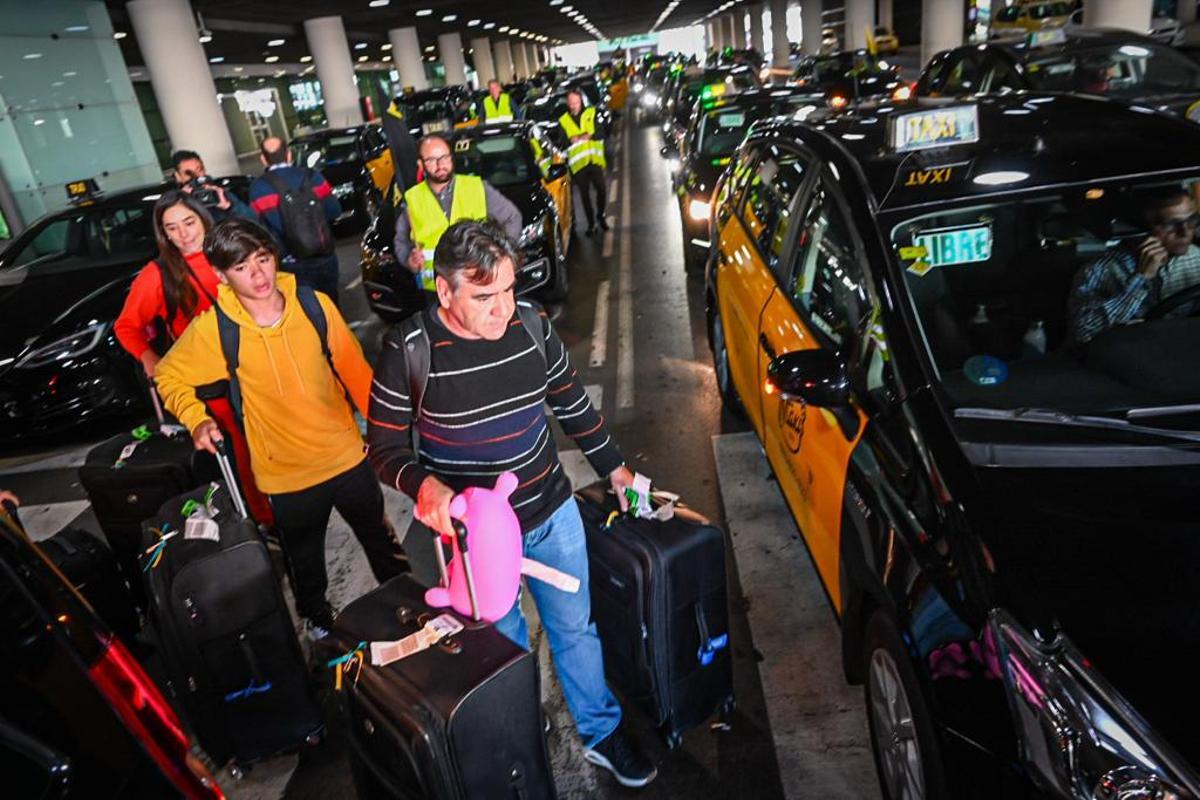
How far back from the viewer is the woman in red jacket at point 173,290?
3836 mm

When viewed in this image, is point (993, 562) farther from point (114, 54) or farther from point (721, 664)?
point (114, 54)

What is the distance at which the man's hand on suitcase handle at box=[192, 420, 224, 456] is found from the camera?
9.73 ft

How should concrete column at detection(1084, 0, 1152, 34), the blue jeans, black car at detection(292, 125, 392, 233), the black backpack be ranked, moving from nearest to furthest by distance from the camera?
the blue jeans, the black backpack, black car at detection(292, 125, 392, 233), concrete column at detection(1084, 0, 1152, 34)

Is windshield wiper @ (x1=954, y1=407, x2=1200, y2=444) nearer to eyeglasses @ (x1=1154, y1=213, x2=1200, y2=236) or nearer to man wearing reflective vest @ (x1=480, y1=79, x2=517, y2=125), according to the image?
eyeglasses @ (x1=1154, y1=213, x2=1200, y2=236)

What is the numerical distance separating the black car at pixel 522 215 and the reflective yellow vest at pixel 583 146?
26cm

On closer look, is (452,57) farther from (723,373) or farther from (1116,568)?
(1116,568)

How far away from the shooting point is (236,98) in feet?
139

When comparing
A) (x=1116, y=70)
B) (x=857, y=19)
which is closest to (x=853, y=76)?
(x=1116, y=70)

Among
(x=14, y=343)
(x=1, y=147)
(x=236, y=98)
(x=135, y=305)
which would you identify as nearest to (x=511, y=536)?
(x=135, y=305)

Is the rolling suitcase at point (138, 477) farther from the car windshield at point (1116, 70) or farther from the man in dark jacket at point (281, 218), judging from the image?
the car windshield at point (1116, 70)

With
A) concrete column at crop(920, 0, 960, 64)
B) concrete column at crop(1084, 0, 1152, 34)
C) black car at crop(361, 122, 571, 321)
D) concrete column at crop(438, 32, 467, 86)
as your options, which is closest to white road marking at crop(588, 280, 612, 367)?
black car at crop(361, 122, 571, 321)

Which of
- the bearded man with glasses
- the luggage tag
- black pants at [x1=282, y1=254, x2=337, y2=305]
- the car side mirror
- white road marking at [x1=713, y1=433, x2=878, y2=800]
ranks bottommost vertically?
white road marking at [x1=713, y1=433, x2=878, y2=800]

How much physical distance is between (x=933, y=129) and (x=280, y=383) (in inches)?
98.6

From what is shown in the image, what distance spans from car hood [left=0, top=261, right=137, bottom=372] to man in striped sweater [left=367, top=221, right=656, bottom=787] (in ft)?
16.3
